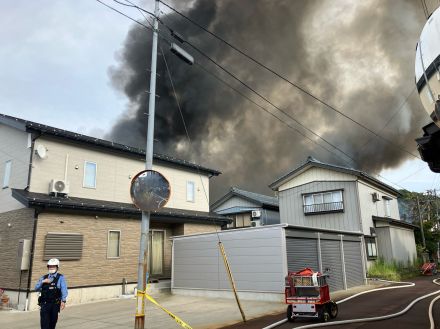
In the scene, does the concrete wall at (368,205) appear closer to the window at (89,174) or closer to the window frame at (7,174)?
the window at (89,174)

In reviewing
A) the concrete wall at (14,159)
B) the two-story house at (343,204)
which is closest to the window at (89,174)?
the concrete wall at (14,159)

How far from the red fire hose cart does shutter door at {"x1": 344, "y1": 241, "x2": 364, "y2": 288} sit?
10.2 m

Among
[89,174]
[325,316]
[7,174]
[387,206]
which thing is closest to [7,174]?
[7,174]

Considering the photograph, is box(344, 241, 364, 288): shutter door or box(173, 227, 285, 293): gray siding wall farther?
box(344, 241, 364, 288): shutter door

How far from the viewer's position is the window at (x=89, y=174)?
19.5m

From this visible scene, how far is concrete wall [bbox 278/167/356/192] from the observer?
29.5 m

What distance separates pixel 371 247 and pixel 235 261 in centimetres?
1567

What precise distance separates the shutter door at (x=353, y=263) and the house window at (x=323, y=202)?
6283 mm

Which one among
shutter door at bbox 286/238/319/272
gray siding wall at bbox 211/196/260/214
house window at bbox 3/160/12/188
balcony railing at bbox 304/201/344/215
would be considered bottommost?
shutter door at bbox 286/238/319/272

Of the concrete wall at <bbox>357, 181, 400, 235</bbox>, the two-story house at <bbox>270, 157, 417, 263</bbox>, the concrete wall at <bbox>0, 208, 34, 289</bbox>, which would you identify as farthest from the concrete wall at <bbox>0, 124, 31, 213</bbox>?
the concrete wall at <bbox>357, 181, 400, 235</bbox>

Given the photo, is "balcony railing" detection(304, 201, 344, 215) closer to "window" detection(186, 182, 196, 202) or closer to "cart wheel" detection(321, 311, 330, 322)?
"window" detection(186, 182, 196, 202)

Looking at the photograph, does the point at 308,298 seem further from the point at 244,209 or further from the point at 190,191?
the point at 244,209

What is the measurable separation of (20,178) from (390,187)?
29796mm

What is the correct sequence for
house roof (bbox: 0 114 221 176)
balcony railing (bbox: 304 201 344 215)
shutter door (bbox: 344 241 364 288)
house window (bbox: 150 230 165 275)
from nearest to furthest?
house roof (bbox: 0 114 221 176)
shutter door (bbox: 344 241 364 288)
house window (bbox: 150 230 165 275)
balcony railing (bbox: 304 201 344 215)
